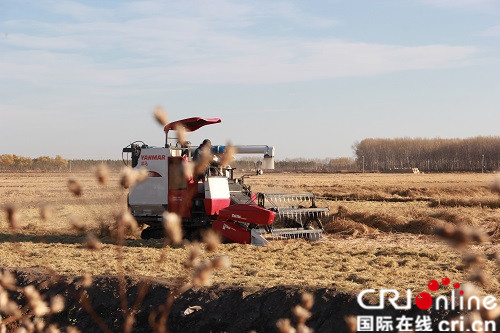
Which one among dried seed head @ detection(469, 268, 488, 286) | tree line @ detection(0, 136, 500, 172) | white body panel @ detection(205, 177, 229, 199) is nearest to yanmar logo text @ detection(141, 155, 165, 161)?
white body panel @ detection(205, 177, 229, 199)

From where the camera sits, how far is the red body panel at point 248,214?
14.4 meters

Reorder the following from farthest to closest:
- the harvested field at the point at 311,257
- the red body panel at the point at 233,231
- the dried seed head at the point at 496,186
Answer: the red body panel at the point at 233,231 < the harvested field at the point at 311,257 < the dried seed head at the point at 496,186

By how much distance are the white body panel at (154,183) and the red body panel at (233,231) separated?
1.45 meters

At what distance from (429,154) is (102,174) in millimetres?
129764

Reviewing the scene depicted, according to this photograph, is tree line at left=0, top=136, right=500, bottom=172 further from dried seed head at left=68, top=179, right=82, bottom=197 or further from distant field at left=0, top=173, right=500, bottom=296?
dried seed head at left=68, top=179, right=82, bottom=197

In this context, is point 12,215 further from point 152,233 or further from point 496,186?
point 152,233

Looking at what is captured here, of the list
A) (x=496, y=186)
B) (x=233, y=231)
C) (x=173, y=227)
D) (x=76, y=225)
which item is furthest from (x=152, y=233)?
(x=496, y=186)

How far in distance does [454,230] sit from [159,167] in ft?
47.3

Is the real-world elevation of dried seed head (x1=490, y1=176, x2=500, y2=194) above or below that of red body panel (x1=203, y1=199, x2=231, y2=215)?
above

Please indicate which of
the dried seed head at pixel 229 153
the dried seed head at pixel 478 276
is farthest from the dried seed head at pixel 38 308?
the dried seed head at pixel 478 276

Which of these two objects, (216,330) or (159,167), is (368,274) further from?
(159,167)

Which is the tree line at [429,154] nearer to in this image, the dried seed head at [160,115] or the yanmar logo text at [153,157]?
the yanmar logo text at [153,157]

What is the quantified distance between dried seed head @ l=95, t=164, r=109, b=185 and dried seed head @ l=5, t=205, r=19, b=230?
0.24 m

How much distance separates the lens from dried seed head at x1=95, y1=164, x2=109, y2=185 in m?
1.74
